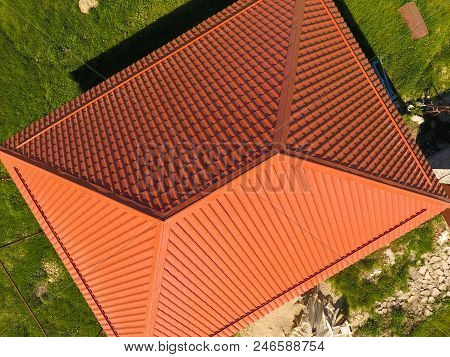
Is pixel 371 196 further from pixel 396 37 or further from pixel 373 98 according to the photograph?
pixel 396 37

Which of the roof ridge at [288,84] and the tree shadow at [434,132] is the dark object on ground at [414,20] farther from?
the roof ridge at [288,84]

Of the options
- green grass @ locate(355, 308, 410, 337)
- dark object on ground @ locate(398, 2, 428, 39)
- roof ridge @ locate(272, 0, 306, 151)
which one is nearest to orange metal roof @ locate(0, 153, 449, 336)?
roof ridge @ locate(272, 0, 306, 151)

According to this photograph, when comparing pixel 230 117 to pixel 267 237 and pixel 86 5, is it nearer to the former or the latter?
pixel 267 237

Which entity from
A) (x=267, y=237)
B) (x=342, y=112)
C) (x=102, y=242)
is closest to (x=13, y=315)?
(x=102, y=242)

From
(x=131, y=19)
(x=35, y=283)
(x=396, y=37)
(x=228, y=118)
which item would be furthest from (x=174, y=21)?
(x=35, y=283)

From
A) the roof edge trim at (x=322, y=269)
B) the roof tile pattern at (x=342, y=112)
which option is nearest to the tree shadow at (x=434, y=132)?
the roof tile pattern at (x=342, y=112)
